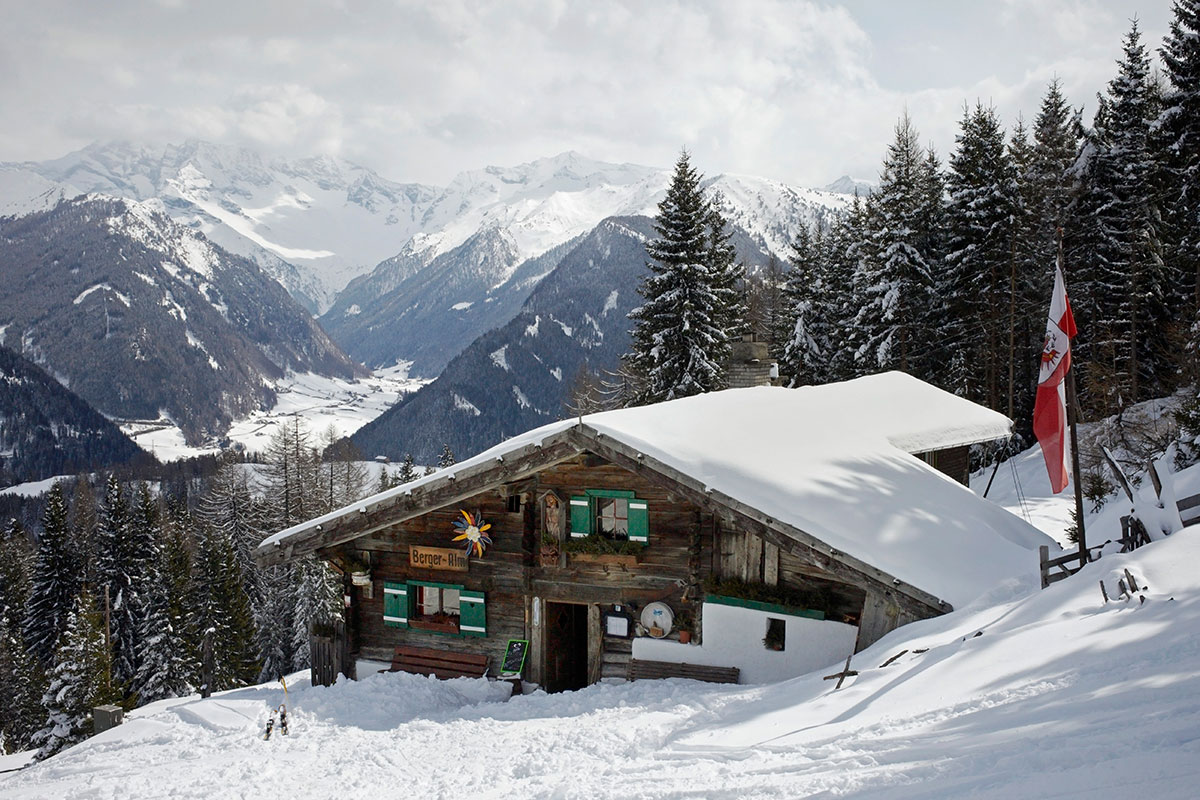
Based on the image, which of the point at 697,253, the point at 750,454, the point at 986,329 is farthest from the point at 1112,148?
the point at 750,454

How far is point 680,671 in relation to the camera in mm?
13195

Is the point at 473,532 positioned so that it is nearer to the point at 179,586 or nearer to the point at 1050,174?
the point at 1050,174

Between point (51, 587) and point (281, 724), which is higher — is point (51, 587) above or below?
below

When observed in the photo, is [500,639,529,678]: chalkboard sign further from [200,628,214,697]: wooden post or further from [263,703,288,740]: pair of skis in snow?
[200,628,214,697]: wooden post

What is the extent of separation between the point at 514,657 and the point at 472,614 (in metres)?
1.07

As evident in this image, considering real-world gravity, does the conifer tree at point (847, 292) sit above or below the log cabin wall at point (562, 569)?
above

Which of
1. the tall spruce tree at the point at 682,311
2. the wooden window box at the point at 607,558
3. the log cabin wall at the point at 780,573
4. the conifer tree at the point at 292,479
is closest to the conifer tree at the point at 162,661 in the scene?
the conifer tree at the point at 292,479

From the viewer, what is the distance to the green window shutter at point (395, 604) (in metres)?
14.9

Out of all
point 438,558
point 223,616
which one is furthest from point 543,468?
point 223,616

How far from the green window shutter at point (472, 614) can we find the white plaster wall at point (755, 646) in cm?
282

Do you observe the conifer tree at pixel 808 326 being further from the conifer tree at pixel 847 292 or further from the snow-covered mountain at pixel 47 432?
the snow-covered mountain at pixel 47 432

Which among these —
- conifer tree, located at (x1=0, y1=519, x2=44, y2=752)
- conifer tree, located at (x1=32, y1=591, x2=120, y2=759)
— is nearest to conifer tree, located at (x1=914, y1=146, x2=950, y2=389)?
conifer tree, located at (x1=32, y1=591, x2=120, y2=759)

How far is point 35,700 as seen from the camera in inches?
1561

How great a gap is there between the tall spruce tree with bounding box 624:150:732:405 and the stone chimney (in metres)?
5.05
